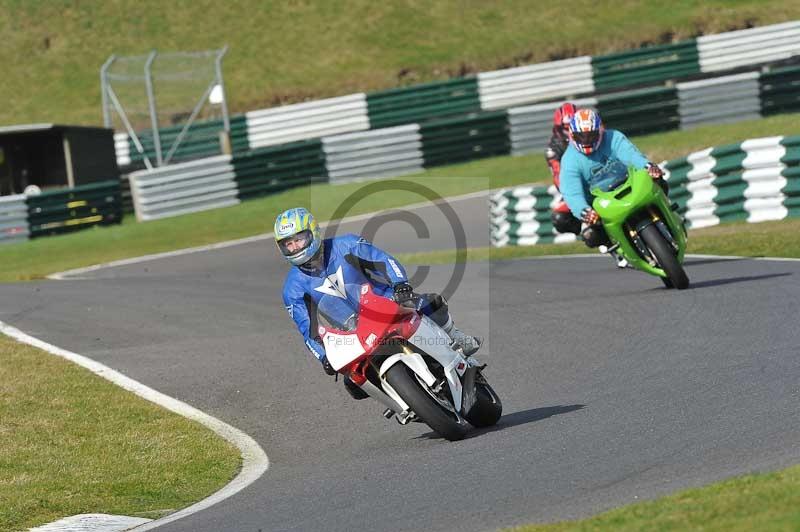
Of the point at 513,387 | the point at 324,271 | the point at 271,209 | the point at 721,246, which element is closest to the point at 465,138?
the point at 271,209

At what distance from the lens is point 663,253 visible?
1301cm

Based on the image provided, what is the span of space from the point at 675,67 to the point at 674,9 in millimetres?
8567

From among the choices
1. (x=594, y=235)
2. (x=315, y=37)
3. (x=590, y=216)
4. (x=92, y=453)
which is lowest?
(x=92, y=453)

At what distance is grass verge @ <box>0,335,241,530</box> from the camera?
8047 millimetres

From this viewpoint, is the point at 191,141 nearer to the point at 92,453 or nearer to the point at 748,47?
the point at 748,47

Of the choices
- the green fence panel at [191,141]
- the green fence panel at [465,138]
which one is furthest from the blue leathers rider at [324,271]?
the green fence panel at [191,141]

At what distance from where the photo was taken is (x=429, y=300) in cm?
868

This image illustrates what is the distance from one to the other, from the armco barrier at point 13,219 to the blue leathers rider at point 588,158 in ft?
56.4

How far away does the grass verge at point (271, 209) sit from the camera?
2583 cm

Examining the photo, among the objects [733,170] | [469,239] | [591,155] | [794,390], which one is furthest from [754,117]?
[794,390]

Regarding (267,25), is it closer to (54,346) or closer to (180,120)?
(180,120)


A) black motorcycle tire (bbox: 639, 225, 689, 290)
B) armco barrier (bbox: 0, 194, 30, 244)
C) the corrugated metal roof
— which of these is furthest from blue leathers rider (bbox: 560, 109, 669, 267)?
the corrugated metal roof

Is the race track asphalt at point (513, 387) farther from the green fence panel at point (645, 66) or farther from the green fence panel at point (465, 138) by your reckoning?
the green fence panel at point (645, 66)

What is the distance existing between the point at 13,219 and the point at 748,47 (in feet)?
62.5
